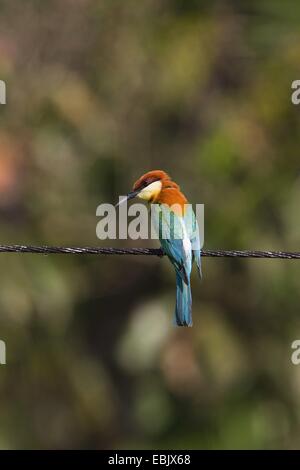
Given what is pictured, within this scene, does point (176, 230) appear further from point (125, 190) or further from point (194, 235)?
point (125, 190)

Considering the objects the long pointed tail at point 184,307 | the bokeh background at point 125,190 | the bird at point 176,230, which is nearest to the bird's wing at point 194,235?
the bird at point 176,230

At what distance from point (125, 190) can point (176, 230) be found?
2.73 m

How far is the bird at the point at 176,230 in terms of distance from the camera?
7.76 metres

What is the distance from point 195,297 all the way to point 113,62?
1826 millimetres

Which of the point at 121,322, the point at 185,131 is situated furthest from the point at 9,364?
the point at 185,131

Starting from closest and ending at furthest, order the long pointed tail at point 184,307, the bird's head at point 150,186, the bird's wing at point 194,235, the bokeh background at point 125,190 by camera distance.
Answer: the bird's wing at point 194,235, the long pointed tail at point 184,307, the bird's head at point 150,186, the bokeh background at point 125,190

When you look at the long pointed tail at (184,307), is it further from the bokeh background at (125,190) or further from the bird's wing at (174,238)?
the bokeh background at (125,190)

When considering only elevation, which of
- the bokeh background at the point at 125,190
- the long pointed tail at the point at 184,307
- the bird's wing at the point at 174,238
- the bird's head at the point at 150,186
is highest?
the bokeh background at the point at 125,190

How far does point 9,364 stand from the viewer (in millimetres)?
10656

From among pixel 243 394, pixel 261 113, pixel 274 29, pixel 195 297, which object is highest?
pixel 274 29

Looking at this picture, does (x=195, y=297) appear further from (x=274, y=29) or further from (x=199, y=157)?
(x=274, y=29)

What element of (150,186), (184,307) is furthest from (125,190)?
(184,307)

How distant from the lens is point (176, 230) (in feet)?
25.6

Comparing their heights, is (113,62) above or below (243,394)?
above
